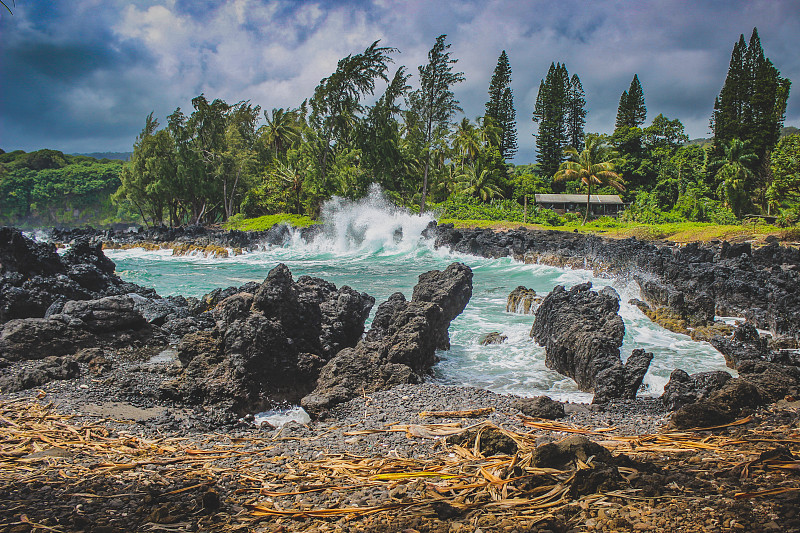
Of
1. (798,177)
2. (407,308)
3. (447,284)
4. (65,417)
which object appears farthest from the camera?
(798,177)

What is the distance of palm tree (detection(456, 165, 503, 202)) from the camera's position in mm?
49500

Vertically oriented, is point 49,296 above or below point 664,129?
below

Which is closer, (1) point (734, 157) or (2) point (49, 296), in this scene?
Answer: (2) point (49, 296)

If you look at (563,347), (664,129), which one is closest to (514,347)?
(563,347)

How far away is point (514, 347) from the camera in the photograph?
8812 millimetres

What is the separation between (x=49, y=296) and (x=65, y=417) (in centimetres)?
621

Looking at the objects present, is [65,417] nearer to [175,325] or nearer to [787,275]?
[175,325]

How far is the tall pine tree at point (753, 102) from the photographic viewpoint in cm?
4584

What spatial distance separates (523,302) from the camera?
11969 millimetres

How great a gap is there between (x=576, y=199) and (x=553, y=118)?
43.5ft

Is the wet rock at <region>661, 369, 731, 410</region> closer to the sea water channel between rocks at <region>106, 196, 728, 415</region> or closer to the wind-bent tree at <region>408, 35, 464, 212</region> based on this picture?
the sea water channel between rocks at <region>106, 196, 728, 415</region>

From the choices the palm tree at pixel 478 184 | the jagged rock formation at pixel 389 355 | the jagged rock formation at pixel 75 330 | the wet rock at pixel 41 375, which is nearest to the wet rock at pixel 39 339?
the jagged rock formation at pixel 75 330

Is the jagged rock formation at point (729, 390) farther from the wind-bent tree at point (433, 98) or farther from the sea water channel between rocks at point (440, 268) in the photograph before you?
the wind-bent tree at point (433, 98)

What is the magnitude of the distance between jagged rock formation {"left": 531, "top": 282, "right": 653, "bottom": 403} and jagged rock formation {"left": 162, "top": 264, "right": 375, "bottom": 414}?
3248mm
